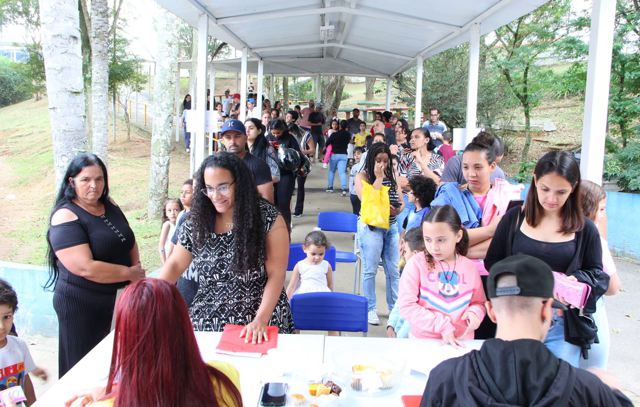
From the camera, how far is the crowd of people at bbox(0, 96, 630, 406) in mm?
1446

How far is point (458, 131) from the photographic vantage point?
6.44m

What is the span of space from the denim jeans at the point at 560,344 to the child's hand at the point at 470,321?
1.13ft

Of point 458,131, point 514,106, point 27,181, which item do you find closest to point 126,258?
point 458,131

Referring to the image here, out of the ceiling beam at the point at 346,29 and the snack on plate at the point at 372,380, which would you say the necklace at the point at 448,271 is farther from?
the ceiling beam at the point at 346,29

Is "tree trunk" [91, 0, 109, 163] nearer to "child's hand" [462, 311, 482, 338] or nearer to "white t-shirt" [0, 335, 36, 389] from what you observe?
"white t-shirt" [0, 335, 36, 389]

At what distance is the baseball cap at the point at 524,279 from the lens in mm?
1511

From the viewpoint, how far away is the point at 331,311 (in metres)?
3.44

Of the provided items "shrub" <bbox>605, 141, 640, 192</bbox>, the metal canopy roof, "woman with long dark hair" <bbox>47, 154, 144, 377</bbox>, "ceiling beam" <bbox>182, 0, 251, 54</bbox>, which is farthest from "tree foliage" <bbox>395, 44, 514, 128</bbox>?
"woman with long dark hair" <bbox>47, 154, 144, 377</bbox>

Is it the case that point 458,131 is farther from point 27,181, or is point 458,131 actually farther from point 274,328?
point 27,181

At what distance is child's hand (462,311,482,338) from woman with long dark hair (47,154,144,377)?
1924 millimetres

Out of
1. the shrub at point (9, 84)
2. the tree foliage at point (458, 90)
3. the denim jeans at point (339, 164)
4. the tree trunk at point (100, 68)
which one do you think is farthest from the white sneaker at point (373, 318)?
the shrub at point (9, 84)

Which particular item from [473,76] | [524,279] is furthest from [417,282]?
[473,76]

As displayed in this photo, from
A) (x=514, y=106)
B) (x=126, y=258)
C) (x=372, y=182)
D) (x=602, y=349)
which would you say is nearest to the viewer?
(x=602, y=349)

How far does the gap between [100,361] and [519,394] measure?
6.12 feet
